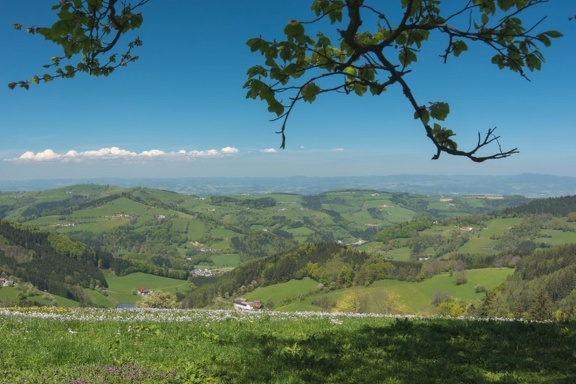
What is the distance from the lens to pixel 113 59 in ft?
23.7

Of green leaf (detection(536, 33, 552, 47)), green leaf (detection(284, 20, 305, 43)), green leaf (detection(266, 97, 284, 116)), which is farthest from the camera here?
green leaf (detection(266, 97, 284, 116))

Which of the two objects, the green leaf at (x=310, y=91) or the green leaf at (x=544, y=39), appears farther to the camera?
the green leaf at (x=310, y=91)

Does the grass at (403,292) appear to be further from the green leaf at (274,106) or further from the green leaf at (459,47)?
the green leaf at (274,106)

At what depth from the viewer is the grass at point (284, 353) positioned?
8242mm

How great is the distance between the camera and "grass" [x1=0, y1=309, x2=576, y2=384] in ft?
27.0

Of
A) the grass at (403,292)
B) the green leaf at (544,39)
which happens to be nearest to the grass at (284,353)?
the green leaf at (544,39)

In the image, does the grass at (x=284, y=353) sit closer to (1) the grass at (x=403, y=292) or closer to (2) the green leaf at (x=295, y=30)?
(2) the green leaf at (x=295, y=30)

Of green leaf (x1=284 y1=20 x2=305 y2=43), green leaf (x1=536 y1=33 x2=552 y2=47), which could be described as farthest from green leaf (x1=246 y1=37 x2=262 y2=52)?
green leaf (x1=536 y1=33 x2=552 y2=47)

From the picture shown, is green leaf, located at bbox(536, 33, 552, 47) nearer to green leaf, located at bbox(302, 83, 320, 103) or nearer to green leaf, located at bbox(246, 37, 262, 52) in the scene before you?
green leaf, located at bbox(302, 83, 320, 103)

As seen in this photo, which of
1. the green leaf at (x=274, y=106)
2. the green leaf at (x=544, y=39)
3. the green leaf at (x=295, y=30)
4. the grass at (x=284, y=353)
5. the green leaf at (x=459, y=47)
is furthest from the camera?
the grass at (x=284, y=353)

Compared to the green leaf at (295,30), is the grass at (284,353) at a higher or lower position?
lower

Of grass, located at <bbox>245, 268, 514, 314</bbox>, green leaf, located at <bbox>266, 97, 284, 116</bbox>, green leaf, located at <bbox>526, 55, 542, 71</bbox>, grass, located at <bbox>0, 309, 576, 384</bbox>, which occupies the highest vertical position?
green leaf, located at <bbox>526, 55, 542, 71</bbox>

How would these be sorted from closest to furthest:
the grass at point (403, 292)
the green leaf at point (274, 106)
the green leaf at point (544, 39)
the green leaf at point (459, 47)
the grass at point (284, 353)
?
the green leaf at point (544, 39) < the green leaf at point (274, 106) < the green leaf at point (459, 47) < the grass at point (284, 353) < the grass at point (403, 292)

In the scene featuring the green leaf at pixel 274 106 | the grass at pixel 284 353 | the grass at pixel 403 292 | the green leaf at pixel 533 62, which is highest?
the green leaf at pixel 533 62
